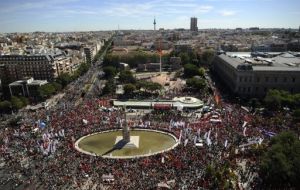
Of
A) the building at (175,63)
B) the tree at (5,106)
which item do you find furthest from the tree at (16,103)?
the building at (175,63)

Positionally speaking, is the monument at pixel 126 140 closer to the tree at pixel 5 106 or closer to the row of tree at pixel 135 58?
the tree at pixel 5 106

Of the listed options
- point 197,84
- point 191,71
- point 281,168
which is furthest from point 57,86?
point 281,168

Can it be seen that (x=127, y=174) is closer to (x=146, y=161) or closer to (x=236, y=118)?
(x=146, y=161)

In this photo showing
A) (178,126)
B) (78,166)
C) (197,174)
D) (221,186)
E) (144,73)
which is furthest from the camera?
(144,73)

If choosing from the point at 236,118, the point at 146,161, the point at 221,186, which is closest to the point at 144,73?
the point at 236,118

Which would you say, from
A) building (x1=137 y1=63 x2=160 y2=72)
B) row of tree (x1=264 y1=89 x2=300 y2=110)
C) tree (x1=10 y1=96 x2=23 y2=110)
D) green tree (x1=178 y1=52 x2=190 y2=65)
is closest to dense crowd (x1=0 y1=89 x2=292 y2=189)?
row of tree (x1=264 y1=89 x2=300 y2=110)

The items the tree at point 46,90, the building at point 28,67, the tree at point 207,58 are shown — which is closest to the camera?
the tree at point 46,90
